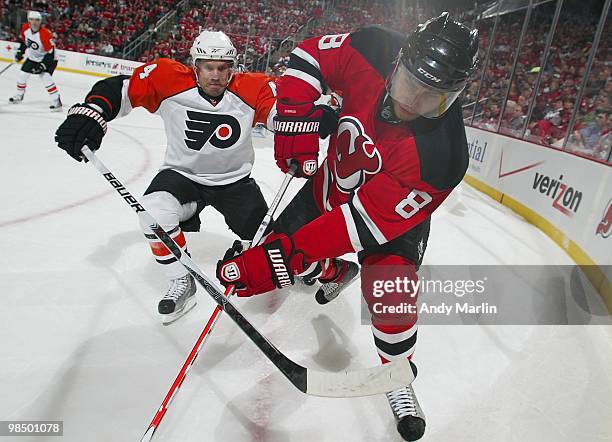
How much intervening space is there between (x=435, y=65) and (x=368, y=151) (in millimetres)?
392

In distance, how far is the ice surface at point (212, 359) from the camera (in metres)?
1.44

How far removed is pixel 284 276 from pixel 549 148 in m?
3.49

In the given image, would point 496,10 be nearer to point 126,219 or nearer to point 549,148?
point 549,148

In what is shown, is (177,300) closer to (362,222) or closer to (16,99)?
(362,222)

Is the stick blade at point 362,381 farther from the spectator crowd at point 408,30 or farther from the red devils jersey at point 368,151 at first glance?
the spectator crowd at point 408,30

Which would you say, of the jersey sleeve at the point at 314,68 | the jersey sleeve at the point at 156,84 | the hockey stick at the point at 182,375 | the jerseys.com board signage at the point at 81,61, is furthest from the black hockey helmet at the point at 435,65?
the jerseys.com board signage at the point at 81,61

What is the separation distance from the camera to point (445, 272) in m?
2.81

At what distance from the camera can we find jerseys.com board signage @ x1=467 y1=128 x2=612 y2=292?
9.27 feet

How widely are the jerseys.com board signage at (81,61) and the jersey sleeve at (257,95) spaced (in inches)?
367

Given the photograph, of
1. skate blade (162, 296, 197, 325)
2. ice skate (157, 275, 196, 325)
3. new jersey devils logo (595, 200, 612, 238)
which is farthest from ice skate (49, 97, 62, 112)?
new jersey devils logo (595, 200, 612, 238)

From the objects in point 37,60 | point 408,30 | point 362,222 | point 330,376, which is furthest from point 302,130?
point 408,30

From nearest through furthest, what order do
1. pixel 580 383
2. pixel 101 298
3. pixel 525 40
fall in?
pixel 580 383
pixel 101 298
pixel 525 40

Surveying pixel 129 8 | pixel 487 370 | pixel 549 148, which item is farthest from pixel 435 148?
pixel 129 8

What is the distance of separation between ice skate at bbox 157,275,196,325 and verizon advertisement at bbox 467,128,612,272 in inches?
93.0
